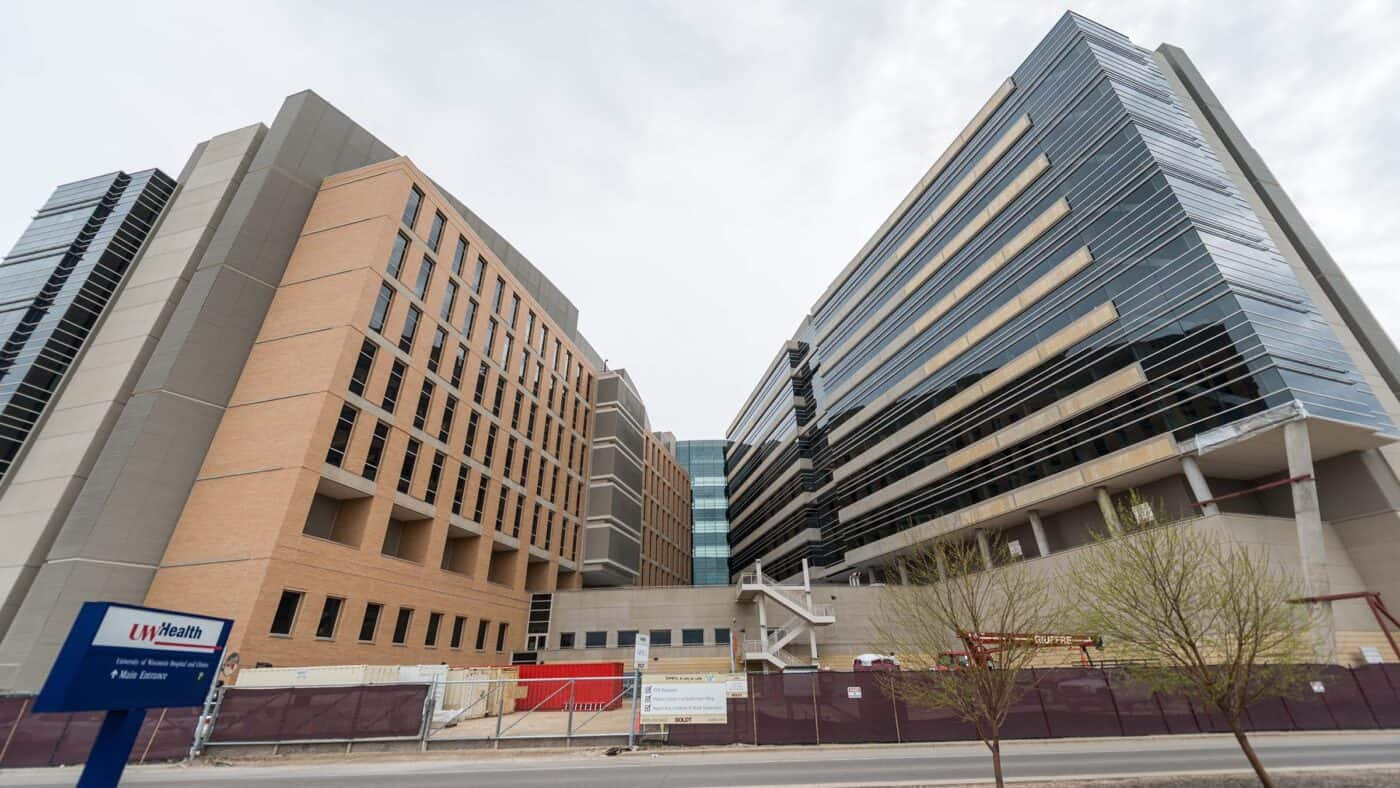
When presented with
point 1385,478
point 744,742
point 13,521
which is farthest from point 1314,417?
point 13,521

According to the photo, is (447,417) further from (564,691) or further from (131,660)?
(131,660)

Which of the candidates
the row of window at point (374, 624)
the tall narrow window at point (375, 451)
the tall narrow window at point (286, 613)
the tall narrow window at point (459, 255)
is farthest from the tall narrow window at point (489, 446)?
the tall narrow window at point (286, 613)

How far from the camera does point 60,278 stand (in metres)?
34.4

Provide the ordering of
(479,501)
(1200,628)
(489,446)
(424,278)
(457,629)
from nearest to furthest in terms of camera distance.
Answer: (1200,628) → (457,629) → (424,278) → (479,501) → (489,446)

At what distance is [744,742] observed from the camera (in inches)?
758

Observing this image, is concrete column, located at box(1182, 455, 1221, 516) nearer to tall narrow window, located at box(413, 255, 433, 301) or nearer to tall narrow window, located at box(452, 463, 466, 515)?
tall narrow window, located at box(452, 463, 466, 515)

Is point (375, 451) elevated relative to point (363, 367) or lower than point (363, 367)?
lower

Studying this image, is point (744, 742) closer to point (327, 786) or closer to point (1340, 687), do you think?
point (327, 786)

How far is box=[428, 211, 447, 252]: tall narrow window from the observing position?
39.9 metres

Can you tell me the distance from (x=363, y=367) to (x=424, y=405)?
5162mm

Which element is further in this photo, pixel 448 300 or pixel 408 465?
pixel 448 300

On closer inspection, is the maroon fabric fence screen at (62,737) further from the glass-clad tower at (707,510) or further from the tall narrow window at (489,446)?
the glass-clad tower at (707,510)

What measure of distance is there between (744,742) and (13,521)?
3401cm

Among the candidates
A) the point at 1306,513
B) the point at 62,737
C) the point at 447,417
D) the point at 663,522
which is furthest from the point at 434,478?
the point at 1306,513
